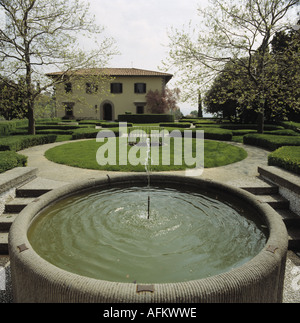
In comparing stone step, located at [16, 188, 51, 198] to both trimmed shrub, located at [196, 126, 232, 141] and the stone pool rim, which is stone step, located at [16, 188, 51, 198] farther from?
trimmed shrub, located at [196, 126, 232, 141]

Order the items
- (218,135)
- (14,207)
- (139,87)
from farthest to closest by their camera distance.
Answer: (139,87)
(218,135)
(14,207)

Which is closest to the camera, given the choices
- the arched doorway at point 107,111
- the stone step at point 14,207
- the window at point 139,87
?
the stone step at point 14,207

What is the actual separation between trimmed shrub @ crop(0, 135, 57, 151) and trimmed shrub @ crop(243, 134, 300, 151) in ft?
40.5

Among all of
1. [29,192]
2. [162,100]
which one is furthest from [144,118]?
[29,192]

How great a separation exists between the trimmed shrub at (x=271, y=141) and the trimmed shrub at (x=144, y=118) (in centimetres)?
2133

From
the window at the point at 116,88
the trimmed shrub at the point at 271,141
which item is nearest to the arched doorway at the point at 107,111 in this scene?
the window at the point at 116,88

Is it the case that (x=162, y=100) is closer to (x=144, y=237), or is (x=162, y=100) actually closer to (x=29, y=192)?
(x=29, y=192)

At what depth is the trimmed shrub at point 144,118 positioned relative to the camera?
34938 millimetres

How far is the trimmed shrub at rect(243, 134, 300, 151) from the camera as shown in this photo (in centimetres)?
1127

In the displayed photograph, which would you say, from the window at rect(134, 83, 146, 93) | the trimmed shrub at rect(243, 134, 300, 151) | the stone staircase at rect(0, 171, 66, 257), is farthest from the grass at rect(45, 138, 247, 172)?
the window at rect(134, 83, 146, 93)

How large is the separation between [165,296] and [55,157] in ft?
31.8

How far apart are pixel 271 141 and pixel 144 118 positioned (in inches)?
963

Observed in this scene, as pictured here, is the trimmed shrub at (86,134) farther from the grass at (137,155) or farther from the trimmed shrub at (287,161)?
the trimmed shrub at (287,161)

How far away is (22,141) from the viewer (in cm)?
1313
